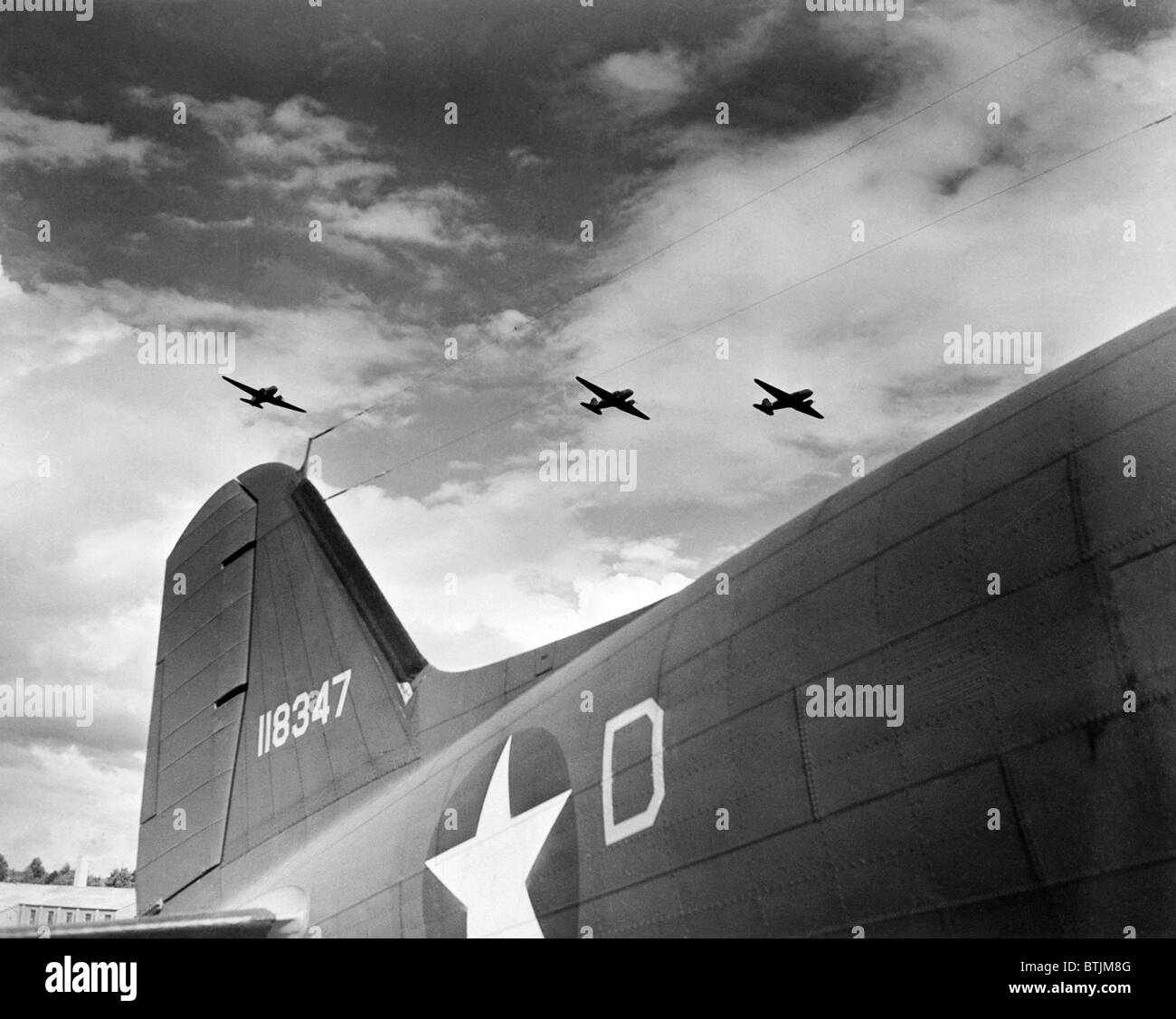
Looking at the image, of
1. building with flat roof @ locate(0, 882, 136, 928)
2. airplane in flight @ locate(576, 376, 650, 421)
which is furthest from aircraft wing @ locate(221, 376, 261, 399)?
building with flat roof @ locate(0, 882, 136, 928)

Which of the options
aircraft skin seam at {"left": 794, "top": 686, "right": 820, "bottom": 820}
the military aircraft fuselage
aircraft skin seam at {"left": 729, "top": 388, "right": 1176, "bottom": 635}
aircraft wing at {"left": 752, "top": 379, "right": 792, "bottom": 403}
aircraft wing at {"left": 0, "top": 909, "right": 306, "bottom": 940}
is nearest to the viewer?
the military aircraft fuselage

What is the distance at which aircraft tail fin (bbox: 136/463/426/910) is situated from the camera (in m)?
11.9

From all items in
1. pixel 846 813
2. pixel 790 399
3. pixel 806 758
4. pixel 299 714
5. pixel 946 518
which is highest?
pixel 790 399

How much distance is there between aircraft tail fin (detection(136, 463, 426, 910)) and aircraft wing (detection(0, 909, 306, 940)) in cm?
215

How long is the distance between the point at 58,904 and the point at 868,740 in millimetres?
48044

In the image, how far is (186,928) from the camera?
8.44 meters

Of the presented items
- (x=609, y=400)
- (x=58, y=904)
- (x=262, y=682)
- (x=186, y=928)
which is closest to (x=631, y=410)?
(x=609, y=400)

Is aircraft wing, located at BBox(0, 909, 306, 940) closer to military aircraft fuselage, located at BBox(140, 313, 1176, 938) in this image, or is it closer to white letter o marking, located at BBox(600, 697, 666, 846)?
military aircraft fuselage, located at BBox(140, 313, 1176, 938)

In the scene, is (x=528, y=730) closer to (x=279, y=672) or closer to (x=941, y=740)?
(x=941, y=740)

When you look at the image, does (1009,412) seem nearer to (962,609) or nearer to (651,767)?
(962,609)

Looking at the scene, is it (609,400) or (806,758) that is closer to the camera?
(806,758)

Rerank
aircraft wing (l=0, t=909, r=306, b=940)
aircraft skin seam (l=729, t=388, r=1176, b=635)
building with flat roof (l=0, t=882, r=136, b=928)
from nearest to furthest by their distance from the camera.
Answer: aircraft skin seam (l=729, t=388, r=1176, b=635)
aircraft wing (l=0, t=909, r=306, b=940)
building with flat roof (l=0, t=882, r=136, b=928)

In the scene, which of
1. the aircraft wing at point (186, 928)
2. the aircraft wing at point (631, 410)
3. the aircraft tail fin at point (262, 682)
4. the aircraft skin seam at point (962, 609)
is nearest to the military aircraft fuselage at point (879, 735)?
the aircraft skin seam at point (962, 609)

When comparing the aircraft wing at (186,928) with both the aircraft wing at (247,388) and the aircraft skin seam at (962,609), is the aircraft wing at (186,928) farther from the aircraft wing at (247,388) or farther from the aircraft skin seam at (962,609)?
the aircraft wing at (247,388)
